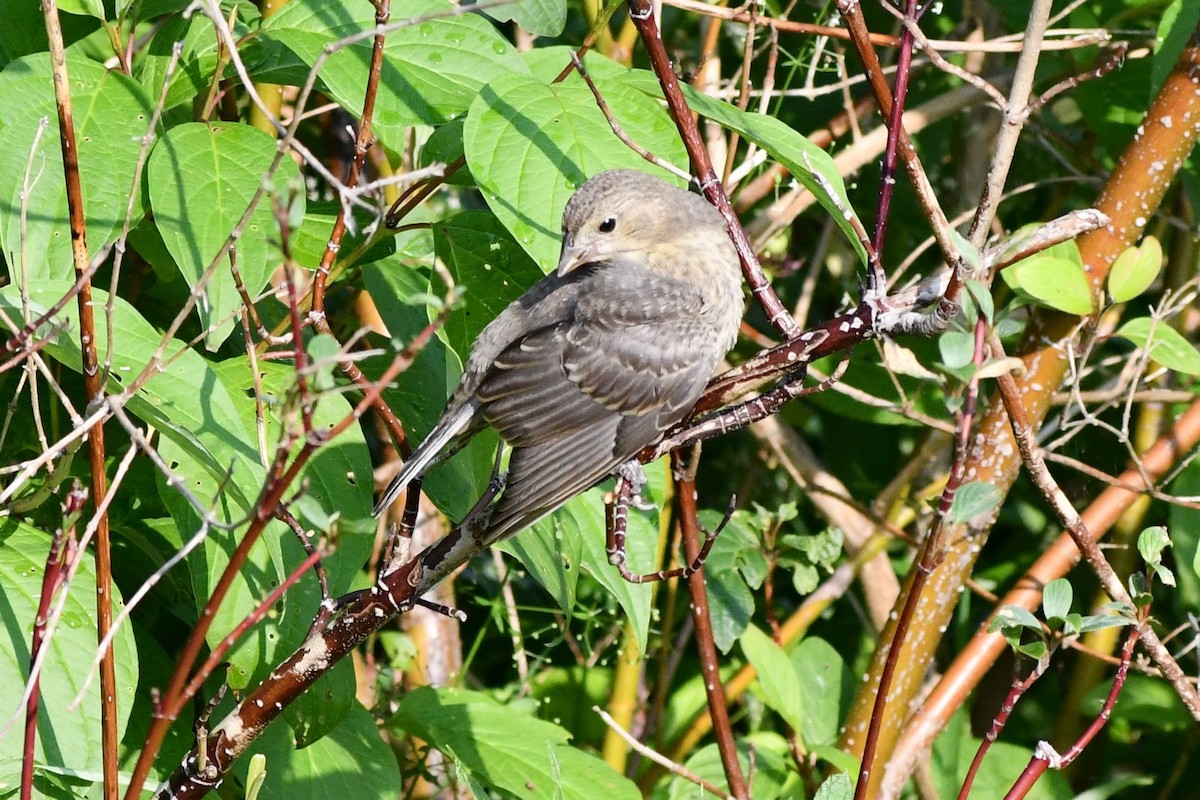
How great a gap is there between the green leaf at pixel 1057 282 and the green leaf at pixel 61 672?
6.49 ft

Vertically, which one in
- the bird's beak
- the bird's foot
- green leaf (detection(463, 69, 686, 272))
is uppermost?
green leaf (detection(463, 69, 686, 272))

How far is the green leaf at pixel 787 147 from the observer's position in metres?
2.18

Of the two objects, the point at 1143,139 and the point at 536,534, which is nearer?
the point at 536,534

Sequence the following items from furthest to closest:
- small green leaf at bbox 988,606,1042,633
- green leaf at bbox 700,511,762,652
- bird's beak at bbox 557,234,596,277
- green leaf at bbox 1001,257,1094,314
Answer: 1. green leaf at bbox 700,511,762,652
2. bird's beak at bbox 557,234,596,277
3. green leaf at bbox 1001,257,1094,314
4. small green leaf at bbox 988,606,1042,633

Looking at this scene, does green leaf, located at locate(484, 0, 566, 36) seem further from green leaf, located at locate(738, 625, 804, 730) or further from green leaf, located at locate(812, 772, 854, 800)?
green leaf, located at locate(738, 625, 804, 730)

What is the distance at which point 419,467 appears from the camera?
2.36m

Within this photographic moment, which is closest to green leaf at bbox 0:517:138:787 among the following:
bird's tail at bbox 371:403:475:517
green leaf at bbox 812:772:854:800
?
bird's tail at bbox 371:403:475:517

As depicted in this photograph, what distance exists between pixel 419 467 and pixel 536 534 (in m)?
0.28

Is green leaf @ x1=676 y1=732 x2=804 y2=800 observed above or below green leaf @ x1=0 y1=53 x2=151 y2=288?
below

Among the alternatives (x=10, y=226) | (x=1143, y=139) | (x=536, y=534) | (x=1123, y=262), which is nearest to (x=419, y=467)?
(x=536, y=534)

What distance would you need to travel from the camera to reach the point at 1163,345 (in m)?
3.06

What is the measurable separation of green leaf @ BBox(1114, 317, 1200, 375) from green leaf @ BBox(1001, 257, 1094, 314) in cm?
25

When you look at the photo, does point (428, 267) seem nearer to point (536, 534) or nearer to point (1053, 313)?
point (536, 534)

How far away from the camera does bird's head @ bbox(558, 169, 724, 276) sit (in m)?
3.07
